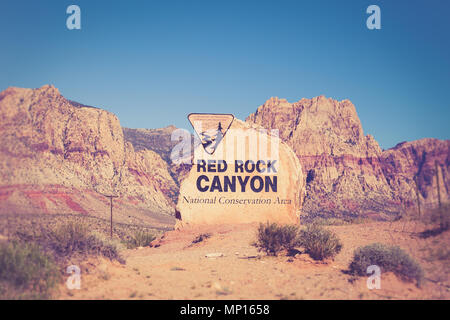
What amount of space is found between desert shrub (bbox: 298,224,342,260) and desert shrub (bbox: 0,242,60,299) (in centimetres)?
719

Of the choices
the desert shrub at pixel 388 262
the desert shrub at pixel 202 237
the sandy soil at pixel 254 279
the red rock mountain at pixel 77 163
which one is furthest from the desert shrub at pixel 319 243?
the red rock mountain at pixel 77 163

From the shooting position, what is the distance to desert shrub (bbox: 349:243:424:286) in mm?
8602

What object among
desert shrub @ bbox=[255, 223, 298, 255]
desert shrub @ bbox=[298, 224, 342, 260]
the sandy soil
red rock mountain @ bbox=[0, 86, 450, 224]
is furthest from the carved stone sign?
red rock mountain @ bbox=[0, 86, 450, 224]

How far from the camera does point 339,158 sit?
310 feet

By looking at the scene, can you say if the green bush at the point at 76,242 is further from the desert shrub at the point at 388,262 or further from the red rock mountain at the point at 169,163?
the red rock mountain at the point at 169,163

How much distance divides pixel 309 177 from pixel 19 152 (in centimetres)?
8770

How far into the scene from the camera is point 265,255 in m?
12.1

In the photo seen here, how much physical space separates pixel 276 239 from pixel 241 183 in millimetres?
6182

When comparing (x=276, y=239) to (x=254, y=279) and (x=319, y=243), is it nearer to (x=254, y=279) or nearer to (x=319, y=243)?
(x=319, y=243)

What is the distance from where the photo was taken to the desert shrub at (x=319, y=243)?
428 inches

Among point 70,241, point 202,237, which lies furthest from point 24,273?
point 202,237

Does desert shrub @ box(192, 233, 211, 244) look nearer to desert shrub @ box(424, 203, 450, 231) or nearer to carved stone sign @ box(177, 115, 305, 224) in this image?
carved stone sign @ box(177, 115, 305, 224)

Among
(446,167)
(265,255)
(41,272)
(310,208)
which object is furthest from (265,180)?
(310,208)
